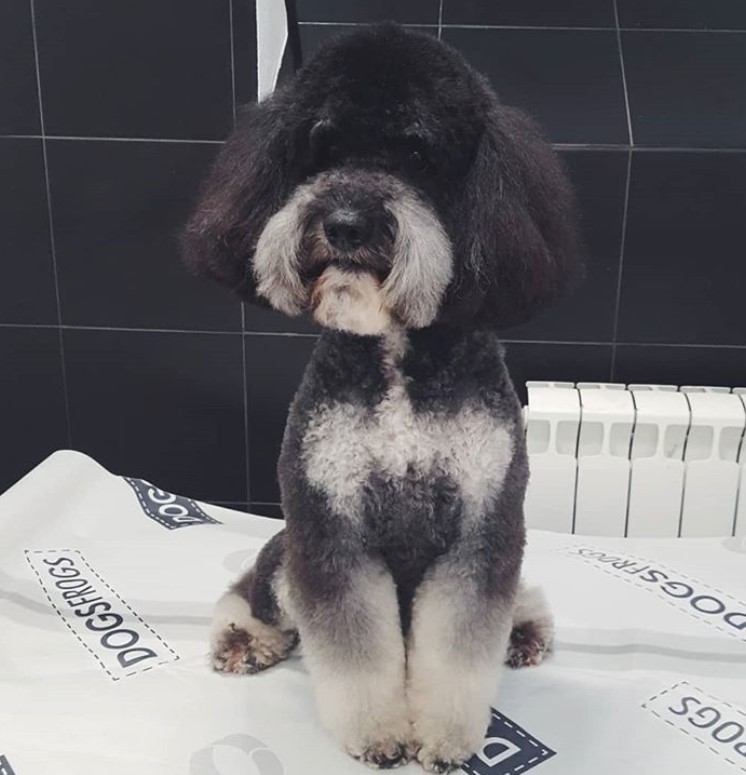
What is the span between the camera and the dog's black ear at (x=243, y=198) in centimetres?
96

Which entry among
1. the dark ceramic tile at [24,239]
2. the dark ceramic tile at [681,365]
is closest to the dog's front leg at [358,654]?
the dark ceramic tile at [681,365]

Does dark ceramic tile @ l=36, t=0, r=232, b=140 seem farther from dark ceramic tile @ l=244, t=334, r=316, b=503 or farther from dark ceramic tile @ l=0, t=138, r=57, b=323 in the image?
dark ceramic tile @ l=244, t=334, r=316, b=503

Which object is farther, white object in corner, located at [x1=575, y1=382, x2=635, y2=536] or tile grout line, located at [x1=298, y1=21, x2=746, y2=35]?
tile grout line, located at [x1=298, y1=21, x2=746, y2=35]

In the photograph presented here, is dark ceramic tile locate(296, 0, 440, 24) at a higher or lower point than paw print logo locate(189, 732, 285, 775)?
higher

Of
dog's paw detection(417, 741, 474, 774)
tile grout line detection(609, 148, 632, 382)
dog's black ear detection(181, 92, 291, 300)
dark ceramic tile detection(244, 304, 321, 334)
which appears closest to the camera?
dog's black ear detection(181, 92, 291, 300)

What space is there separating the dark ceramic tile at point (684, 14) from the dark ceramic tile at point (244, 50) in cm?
76

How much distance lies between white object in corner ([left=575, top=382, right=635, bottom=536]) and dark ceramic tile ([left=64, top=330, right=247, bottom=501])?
0.77 m

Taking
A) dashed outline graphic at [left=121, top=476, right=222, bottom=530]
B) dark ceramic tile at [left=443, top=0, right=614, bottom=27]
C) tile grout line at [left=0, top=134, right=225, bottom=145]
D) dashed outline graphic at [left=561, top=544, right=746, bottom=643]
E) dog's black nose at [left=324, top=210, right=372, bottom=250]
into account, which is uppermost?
dark ceramic tile at [left=443, top=0, right=614, bottom=27]

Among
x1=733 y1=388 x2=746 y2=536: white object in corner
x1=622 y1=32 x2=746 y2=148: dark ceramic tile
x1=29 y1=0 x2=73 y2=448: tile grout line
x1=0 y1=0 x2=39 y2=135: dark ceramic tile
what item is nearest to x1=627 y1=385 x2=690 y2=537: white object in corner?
x1=733 y1=388 x2=746 y2=536: white object in corner

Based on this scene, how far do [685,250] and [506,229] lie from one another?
1.08 meters

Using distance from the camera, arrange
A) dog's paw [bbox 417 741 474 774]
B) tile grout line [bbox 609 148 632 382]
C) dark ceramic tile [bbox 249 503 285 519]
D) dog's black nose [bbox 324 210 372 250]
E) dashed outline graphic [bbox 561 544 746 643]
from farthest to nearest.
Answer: dark ceramic tile [bbox 249 503 285 519]
tile grout line [bbox 609 148 632 382]
dashed outline graphic [bbox 561 544 746 643]
dog's paw [bbox 417 741 474 774]
dog's black nose [bbox 324 210 372 250]

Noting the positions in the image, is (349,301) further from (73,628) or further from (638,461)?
(638,461)

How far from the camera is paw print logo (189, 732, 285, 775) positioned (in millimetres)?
1100

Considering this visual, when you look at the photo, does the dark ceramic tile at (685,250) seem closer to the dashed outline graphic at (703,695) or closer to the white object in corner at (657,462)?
the white object in corner at (657,462)
